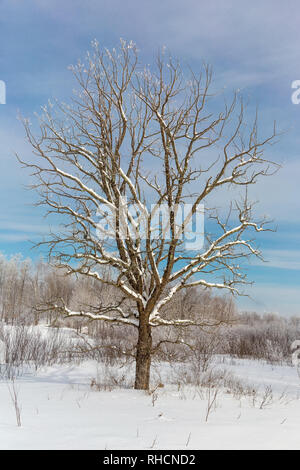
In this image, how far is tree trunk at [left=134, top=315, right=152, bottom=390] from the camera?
836cm

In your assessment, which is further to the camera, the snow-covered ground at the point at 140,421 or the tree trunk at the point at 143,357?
the tree trunk at the point at 143,357

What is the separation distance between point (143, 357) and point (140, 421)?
321 cm

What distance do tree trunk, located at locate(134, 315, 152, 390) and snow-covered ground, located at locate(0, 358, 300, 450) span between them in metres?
0.49

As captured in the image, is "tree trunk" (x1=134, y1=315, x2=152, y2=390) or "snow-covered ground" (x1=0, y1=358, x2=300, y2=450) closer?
"snow-covered ground" (x1=0, y1=358, x2=300, y2=450)

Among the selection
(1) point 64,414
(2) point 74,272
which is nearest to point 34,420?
(1) point 64,414

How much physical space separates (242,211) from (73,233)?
396 cm

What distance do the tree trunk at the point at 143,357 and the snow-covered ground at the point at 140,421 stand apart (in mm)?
492

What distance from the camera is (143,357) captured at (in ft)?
27.6

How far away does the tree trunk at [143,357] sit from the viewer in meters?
8.36

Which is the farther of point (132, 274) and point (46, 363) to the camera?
point (46, 363)

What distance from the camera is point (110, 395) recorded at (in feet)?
24.0

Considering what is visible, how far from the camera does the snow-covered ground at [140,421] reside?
13.8 ft

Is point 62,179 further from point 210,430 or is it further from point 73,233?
A: point 210,430
